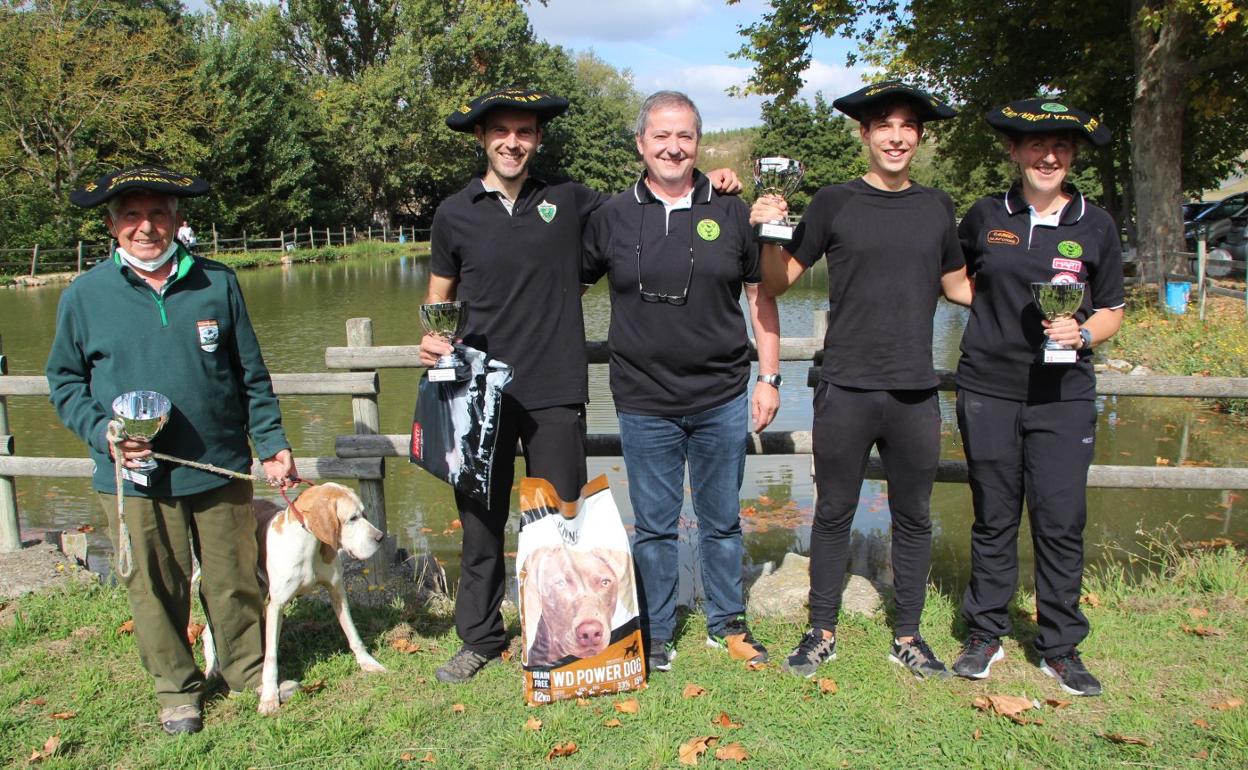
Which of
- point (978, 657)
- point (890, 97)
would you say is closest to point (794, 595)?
point (978, 657)

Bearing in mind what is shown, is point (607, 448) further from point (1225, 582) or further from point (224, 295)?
point (1225, 582)

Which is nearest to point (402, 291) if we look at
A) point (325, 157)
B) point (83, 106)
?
point (83, 106)

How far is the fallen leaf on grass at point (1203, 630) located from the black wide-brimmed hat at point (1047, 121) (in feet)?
7.60

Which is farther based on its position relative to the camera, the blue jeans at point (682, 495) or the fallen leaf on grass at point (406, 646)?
the fallen leaf on grass at point (406, 646)

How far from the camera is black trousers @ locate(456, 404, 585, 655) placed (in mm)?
3893

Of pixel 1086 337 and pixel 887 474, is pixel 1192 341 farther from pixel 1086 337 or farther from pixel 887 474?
pixel 887 474

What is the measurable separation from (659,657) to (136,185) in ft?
9.06

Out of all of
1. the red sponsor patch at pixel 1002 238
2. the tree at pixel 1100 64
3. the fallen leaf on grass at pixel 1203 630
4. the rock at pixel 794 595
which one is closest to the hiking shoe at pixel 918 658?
the rock at pixel 794 595

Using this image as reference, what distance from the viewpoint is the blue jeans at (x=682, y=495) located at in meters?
3.82

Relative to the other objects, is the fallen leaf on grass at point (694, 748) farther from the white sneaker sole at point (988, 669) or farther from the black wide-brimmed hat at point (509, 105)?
the black wide-brimmed hat at point (509, 105)

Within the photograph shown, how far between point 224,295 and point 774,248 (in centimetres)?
218

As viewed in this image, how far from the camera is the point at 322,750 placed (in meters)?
3.49

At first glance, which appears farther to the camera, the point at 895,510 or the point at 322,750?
the point at 895,510

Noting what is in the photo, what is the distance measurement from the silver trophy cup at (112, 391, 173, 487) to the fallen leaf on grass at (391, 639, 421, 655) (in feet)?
4.79
